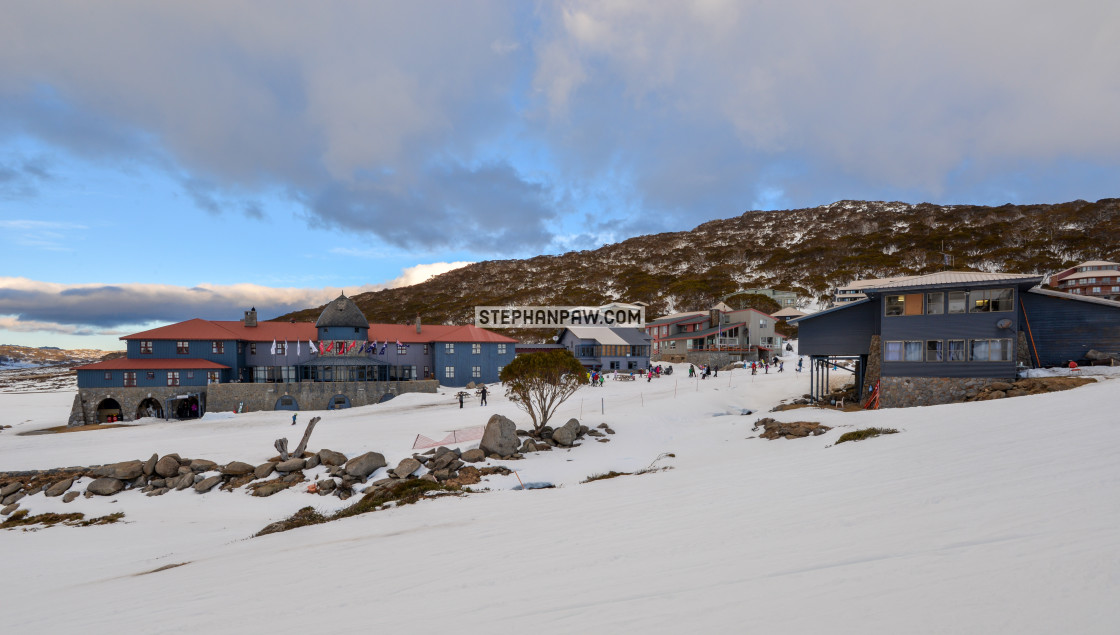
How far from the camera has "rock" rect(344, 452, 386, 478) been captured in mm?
20719

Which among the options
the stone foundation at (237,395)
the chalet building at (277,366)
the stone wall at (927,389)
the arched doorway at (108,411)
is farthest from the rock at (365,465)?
the arched doorway at (108,411)

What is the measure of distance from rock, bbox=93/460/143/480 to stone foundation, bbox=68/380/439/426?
23601 mm

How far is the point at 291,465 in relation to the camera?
2219 centimetres

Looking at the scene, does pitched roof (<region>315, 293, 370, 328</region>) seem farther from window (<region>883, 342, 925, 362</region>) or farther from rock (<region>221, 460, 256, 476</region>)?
window (<region>883, 342, 925, 362</region>)

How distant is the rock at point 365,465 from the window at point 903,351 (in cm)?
2750

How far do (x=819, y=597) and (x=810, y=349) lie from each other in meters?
31.3

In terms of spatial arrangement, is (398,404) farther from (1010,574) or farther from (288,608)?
(1010,574)

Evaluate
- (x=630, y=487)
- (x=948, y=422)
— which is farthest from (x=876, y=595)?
(x=948, y=422)

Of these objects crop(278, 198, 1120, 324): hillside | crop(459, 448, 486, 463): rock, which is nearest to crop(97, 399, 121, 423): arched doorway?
crop(459, 448, 486, 463): rock

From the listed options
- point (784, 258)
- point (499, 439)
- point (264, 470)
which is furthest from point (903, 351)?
point (784, 258)

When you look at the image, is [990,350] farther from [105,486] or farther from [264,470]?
[105,486]

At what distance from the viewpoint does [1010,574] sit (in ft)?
15.6

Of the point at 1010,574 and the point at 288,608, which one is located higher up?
the point at 1010,574

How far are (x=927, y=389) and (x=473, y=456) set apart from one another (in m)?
24.3
